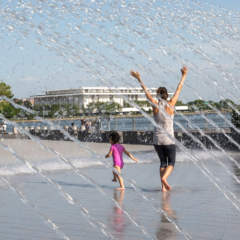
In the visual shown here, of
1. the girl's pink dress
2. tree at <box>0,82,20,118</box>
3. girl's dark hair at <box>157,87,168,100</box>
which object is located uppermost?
girl's dark hair at <box>157,87,168,100</box>

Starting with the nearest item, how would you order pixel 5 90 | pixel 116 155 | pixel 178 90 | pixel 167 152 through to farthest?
pixel 167 152
pixel 178 90
pixel 116 155
pixel 5 90

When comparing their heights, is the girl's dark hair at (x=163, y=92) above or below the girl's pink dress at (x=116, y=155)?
above

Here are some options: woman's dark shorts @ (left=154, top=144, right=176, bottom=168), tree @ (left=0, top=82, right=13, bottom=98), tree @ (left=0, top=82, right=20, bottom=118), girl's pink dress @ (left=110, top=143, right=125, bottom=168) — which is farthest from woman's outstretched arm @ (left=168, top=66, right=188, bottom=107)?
tree @ (left=0, top=82, right=13, bottom=98)

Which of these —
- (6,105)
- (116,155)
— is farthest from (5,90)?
(116,155)

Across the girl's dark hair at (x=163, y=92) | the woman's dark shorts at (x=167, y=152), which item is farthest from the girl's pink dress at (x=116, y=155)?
the girl's dark hair at (x=163, y=92)

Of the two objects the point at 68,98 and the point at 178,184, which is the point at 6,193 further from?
the point at 68,98

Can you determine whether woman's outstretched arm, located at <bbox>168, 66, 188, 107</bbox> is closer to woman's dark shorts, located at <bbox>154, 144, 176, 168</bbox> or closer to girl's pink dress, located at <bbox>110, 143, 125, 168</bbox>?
woman's dark shorts, located at <bbox>154, 144, 176, 168</bbox>

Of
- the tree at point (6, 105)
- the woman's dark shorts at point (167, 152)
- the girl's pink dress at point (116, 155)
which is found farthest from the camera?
the tree at point (6, 105)

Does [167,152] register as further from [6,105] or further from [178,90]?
[6,105]

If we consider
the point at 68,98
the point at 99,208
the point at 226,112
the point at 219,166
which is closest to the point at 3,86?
the point at 68,98

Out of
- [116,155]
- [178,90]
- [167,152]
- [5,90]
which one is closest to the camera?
[167,152]

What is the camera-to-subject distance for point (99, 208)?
6812mm

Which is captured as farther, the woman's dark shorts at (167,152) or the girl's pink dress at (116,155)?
the girl's pink dress at (116,155)

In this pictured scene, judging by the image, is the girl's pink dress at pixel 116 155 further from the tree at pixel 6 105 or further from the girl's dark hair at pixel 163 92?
the tree at pixel 6 105
